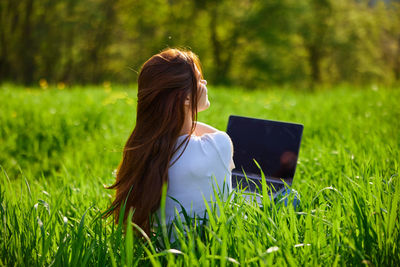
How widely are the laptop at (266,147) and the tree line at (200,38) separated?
1758cm

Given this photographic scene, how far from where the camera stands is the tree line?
763 inches

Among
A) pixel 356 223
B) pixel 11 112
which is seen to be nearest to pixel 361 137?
pixel 356 223

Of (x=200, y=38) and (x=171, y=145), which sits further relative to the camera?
(x=200, y=38)

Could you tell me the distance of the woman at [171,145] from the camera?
1.67 meters

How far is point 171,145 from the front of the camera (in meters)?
1.69

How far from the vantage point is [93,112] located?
18.6ft

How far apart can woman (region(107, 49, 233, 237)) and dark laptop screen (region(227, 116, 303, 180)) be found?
3.34ft

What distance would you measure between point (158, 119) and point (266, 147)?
A: 52.4 inches

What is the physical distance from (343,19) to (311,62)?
3.70m

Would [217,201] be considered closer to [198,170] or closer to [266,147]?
[198,170]

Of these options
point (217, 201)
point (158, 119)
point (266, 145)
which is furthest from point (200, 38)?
point (217, 201)

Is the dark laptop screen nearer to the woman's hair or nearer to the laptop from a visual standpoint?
the laptop

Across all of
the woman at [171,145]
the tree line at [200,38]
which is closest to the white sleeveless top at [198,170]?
the woman at [171,145]

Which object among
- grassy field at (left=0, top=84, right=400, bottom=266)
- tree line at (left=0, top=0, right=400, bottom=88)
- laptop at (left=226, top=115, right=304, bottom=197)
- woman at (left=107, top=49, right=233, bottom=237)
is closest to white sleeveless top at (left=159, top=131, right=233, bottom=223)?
woman at (left=107, top=49, right=233, bottom=237)
